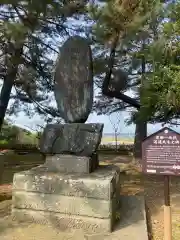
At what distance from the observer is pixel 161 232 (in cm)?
390

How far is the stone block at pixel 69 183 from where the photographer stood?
11.3ft

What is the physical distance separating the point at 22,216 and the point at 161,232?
5.87ft

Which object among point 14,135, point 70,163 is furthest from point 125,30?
point 14,135

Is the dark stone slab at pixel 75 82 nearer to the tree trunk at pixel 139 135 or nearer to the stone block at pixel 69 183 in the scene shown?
the stone block at pixel 69 183

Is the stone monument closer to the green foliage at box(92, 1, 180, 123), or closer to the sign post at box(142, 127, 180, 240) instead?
the sign post at box(142, 127, 180, 240)

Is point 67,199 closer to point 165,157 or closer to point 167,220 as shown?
point 167,220

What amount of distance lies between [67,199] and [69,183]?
0.19 metres

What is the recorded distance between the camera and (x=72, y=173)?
12.4 ft

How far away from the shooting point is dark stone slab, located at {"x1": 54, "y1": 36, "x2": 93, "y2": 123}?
13.5 ft

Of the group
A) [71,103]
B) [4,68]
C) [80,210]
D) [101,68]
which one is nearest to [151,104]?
[101,68]

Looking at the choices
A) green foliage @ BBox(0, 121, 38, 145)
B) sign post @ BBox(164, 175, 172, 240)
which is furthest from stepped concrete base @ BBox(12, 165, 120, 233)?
green foliage @ BBox(0, 121, 38, 145)

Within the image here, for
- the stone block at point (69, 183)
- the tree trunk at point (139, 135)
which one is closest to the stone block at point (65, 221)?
the stone block at point (69, 183)

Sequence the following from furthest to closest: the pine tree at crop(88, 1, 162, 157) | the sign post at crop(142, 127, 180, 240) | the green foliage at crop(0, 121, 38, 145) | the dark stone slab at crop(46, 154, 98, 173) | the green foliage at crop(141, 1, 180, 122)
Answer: the green foliage at crop(0, 121, 38, 145) < the pine tree at crop(88, 1, 162, 157) < the green foliage at crop(141, 1, 180, 122) < the dark stone slab at crop(46, 154, 98, 173) < the sign post at crop(142, 127, 180, 240)

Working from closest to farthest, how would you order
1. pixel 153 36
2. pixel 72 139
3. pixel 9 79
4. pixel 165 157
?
pixel 165 157, pixel 72 139, pixel 153 36, pixel 9 79
